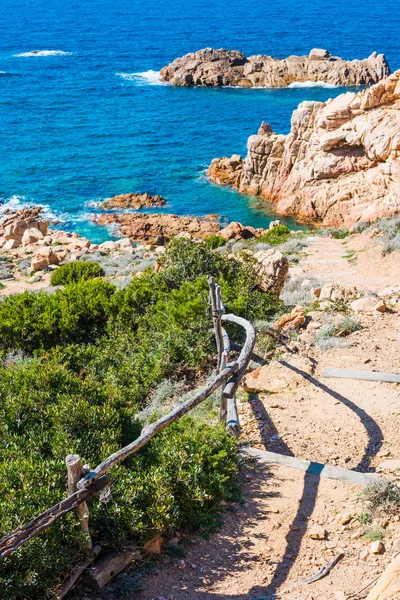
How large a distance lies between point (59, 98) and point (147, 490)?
63078 millimetres

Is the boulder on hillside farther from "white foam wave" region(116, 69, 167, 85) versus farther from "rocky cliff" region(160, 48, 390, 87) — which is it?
"white foam wave" region(116, 69, 167, 85)

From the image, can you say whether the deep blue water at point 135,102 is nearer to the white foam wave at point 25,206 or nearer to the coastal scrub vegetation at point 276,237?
the white foam wave at point 25,206

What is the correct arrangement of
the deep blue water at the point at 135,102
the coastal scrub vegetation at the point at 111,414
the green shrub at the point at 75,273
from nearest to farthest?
the coastal scrub vegetation at the point at 111,414 < the green shrub at the point at 75,273 < the deep blue water at the point at 135,102

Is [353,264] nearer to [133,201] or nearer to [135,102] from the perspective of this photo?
[133,201]

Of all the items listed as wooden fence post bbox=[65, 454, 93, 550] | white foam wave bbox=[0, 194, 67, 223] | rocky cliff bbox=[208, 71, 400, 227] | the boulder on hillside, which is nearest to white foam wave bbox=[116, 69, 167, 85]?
rocky cliff bbox=[208, 71, 400, 227]

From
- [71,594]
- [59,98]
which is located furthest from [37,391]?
[59,98]

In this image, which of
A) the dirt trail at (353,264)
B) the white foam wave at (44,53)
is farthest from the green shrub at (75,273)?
the white foam wave at (44,53)

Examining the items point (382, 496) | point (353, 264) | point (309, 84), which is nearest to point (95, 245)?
point (353, 264)

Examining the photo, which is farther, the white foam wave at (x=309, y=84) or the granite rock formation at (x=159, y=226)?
the white foam wave at (x=309, y=84)

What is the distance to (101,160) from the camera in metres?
47.4

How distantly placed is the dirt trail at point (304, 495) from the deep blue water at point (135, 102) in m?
26.5

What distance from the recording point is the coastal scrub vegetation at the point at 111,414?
6.07 meters

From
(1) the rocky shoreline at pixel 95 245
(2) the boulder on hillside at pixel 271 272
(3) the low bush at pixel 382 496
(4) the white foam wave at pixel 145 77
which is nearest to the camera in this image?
(3) the low bush at pixel 382 496

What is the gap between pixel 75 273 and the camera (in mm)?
24375
